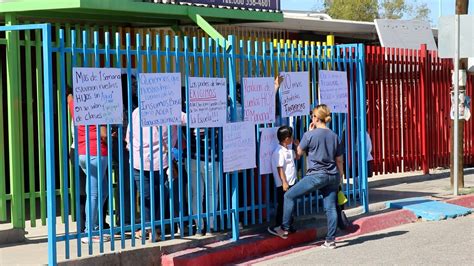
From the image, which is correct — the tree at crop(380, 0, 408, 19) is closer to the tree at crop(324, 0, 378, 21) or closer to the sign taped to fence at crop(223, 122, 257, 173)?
the tree at crop(324, 0, 378, 21)

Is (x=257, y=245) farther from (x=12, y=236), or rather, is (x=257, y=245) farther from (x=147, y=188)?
(x=12, y=236)

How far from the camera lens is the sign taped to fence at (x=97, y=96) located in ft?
25.8

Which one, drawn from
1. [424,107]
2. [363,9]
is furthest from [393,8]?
[424,107]

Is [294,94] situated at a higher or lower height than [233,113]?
higher

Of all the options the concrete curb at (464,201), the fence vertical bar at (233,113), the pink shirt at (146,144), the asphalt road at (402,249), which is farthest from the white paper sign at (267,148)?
the concrete curb at (464,201)

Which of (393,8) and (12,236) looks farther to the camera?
(393,8)

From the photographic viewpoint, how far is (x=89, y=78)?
796cm

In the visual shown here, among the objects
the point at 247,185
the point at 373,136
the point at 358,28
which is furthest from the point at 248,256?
the point at 358,28

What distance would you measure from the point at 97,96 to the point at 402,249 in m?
4.17

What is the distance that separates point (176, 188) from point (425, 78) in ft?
29.6

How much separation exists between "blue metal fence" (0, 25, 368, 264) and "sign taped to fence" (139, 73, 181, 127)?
0.09 meters

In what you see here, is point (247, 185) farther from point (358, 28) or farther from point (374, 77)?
point (358, 28)

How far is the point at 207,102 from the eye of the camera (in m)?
9.34

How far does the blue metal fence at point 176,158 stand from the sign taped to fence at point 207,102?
0.08 metres
